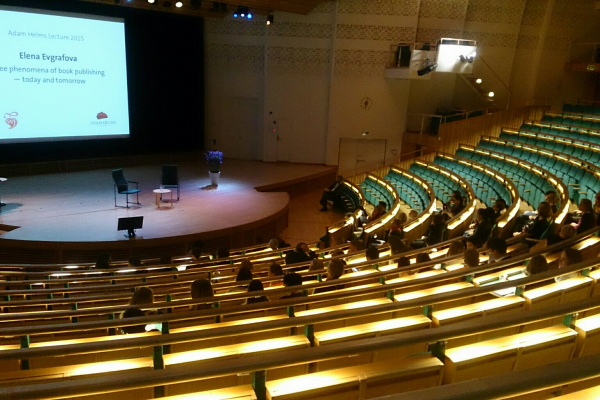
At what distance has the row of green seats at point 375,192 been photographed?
11789 mm

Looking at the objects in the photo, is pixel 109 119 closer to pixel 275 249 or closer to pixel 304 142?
pixel 304 142

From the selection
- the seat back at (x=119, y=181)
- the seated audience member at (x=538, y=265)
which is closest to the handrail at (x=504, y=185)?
the seated audience member at (x=538, y=265)

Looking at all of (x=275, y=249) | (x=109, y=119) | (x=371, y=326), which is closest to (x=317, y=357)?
(x=371, y=326)

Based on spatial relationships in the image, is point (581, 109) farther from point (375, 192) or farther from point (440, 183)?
point (375, 192)

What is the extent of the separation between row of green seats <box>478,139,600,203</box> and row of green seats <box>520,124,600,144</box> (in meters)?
1.31

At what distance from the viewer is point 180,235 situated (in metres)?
8.54

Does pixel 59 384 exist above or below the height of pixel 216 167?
above

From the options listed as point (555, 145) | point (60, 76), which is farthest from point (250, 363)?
point (60, 76)

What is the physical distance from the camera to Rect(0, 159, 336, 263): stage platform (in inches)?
315

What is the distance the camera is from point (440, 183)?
1138 centimetres

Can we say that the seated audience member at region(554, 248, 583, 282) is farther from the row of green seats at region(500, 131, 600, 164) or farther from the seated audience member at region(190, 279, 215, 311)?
the row of green seats at region(500, 131, 600, 164)

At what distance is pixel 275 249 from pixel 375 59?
1005 cm

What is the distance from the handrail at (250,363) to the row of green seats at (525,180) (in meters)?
7.92

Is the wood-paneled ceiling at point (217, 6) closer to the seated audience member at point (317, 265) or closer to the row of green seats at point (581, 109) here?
the row of green seats at point (581, 109)
